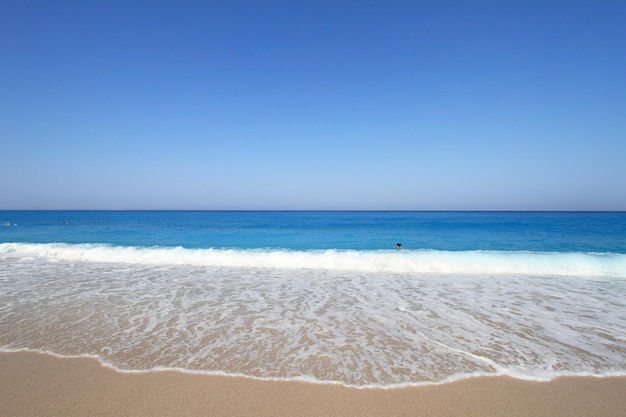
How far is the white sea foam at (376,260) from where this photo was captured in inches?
489

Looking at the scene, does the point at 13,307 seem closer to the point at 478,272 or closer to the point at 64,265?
the point at 64,265

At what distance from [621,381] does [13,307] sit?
37.9ft

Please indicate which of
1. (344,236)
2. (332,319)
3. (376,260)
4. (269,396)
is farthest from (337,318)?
(344,236)

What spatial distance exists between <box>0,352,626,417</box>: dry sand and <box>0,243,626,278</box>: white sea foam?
879cm

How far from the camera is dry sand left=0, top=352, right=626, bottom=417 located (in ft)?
10.6

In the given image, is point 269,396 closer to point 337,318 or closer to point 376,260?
point 337,318

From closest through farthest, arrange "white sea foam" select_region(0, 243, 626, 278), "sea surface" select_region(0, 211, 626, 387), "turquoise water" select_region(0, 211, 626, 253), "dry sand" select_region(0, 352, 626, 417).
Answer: "dry sand" select_region(0, 352, 626, 417) < "sea surface" select_region(0, 211, 626, 387) < "white sea foam" select_region(0, 243, 626, 278) < "turquoise water" select_region(0, 211, 626, 253)

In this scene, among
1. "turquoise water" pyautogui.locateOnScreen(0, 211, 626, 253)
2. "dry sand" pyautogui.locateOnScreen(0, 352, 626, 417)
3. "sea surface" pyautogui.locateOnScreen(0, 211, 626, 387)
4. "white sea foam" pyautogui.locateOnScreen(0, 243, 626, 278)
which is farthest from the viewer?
"turquoise water" pyautogui.locateOnScreen(0, 211, 626, 253)

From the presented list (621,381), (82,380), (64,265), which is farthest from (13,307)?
(621,381)

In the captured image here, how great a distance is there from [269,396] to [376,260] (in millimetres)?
10461

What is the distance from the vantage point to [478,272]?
12.3 m

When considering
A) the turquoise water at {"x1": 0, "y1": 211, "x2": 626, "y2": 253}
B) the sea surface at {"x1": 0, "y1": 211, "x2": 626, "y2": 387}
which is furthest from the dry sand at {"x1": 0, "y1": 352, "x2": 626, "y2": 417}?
the turquoise water at {"x1": 0, "y1": 211, "x2": 626, "y2": 253}

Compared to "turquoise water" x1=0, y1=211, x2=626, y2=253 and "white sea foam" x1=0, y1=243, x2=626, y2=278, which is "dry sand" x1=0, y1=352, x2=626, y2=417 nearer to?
"white sea foam" x1=0, y1=243, x2=626, y2=278

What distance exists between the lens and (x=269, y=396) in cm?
351
